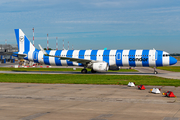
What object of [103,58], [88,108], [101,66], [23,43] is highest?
[23,43]

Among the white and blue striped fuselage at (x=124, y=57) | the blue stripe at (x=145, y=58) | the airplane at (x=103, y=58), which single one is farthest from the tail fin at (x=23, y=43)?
the blue stripe at (x=145, y=58)

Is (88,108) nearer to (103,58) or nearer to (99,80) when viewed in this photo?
(99,80)

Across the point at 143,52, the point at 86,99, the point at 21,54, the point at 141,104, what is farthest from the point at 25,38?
the point at 141,104

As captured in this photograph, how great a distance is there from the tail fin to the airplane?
26 centimetres

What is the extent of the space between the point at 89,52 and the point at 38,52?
11.8m

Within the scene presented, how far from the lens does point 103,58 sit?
144 feet

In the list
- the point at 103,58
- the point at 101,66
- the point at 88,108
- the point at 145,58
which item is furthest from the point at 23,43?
the point at 88,108

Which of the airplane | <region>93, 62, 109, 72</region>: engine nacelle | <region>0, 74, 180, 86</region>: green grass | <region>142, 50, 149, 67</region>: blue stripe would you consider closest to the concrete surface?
<region>0, 74, 180, 86</region>: green grass

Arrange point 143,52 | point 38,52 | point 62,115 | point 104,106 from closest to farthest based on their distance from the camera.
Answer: point 62,115, point 104,106, point 143,52, point 38,52

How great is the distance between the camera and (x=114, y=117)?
37.2 ft

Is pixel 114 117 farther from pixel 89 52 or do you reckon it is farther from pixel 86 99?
pixel 89 52

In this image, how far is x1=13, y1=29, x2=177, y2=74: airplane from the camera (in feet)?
136

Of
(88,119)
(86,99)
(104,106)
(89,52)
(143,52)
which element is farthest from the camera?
(89,52)

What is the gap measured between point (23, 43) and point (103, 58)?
1945cm
